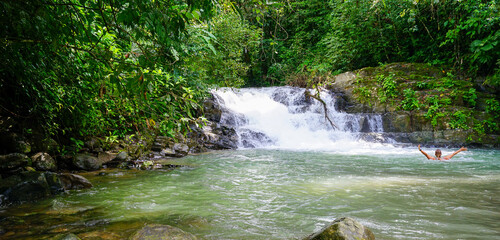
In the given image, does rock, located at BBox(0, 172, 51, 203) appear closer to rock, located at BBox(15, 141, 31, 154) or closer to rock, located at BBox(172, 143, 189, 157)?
rock, located at BBox(15, 141, 31, 154)

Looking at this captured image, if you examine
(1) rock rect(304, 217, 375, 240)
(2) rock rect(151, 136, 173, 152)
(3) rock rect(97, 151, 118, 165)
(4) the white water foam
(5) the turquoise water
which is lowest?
(5) the turquoise water

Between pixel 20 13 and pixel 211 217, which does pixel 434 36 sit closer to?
pixel 211 217

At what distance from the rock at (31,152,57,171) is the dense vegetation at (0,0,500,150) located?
1.74 feet

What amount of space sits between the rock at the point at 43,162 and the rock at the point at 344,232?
19.1 feet

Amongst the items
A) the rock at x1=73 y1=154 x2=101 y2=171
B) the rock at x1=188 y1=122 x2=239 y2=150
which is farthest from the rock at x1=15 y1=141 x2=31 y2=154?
the rock at x1=188 y1=122 x2=239 y2=150

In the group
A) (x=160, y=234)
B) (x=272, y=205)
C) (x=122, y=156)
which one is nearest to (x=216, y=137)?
(x=122, y=156)

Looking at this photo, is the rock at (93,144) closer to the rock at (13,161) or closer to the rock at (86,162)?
the rock at (86,162)

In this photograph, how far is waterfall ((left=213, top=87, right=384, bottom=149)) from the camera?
14.0m

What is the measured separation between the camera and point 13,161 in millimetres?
5281

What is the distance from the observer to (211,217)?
3707 mm

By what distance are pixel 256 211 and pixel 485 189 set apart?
404cm

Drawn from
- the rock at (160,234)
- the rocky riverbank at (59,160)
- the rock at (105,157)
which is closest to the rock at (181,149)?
the rocky riverbank at (59,160)

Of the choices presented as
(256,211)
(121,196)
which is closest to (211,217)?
(256,211)

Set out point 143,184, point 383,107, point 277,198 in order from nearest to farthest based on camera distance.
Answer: point 277,198
point 143,184
point 383,107
